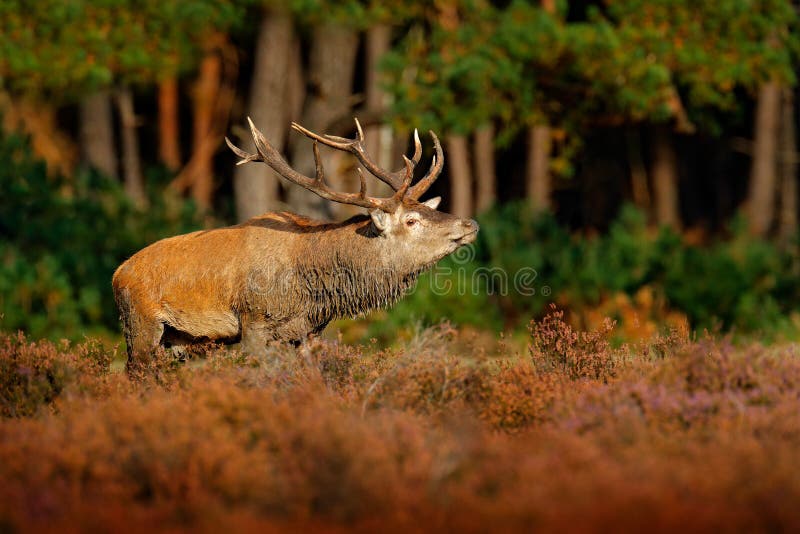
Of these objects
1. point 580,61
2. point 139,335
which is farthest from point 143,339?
point 580,61

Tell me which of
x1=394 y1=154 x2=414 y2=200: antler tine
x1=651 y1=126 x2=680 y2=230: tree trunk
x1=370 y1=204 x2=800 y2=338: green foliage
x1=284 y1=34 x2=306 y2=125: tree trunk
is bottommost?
x1=370 y1=204 x2=800 y2=338: green foliage

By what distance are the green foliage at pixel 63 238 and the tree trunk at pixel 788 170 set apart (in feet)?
33.7

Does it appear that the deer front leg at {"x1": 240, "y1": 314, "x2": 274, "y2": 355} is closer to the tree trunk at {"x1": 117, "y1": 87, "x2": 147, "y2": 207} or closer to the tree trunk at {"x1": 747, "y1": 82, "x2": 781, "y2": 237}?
the tree trunk at {"x1": 747, "y1": 82, "x2": 781, "y2": 237}

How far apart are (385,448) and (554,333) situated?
3281 millimetres

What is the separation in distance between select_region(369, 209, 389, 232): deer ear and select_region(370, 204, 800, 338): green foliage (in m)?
6.56

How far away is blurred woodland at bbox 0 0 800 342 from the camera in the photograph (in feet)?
47.4

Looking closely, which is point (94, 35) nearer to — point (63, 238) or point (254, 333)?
point (63, 238)

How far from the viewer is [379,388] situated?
Answer: 736 cm

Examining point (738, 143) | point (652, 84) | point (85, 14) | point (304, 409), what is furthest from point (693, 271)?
point (304, 409)

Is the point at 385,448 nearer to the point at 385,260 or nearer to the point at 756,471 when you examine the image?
the point at 756,471

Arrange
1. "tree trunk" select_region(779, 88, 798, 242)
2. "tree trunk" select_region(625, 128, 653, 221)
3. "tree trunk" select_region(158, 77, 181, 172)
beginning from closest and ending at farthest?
"tree trunk" select_region(779, 88, 798, 242) < "tree trunk" select_region(158, 77, 181, 172) < "tree trunk" select_region(625, 128, 653, 221)

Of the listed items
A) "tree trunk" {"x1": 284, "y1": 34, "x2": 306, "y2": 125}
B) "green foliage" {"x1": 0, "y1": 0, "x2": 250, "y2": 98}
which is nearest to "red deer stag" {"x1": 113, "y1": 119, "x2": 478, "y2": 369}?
"green foliage" {"x1": 0, "y1": 0, "x2": 250, "y2": 98}

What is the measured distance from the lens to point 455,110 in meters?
14.2

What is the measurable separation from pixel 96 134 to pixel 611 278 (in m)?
10.1
